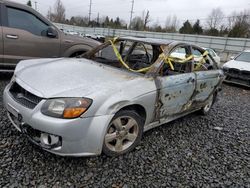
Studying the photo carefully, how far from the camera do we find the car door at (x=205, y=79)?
3984 millimetres

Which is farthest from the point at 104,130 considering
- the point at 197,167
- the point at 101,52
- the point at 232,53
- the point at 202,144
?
the point at 232,53

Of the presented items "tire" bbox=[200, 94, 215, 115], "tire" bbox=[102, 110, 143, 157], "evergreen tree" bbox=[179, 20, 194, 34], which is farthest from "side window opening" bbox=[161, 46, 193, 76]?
"evergreen tree" bbox=[179, 20, 194, 34]

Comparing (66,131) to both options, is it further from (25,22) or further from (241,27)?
(241,27)

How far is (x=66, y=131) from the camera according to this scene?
90.9 inches

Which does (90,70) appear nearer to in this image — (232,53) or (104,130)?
(104,130)

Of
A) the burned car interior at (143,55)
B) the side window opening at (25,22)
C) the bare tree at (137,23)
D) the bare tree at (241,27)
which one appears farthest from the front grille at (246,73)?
the bare tree at (137,23)

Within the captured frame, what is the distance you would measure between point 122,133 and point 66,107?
83 centimetres

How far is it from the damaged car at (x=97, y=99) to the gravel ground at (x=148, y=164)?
231 mm

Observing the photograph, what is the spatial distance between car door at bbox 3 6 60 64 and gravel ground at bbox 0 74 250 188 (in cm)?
184

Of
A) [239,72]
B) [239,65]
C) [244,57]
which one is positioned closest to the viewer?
[239,72]

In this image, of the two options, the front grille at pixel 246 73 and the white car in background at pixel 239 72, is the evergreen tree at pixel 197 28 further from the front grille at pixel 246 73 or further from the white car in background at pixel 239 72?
the front grille at pixel 246 73

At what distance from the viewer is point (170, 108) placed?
3.43 m

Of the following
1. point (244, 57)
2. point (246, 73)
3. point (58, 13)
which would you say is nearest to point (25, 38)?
point (246, 73)

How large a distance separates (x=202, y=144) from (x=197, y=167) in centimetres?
72
